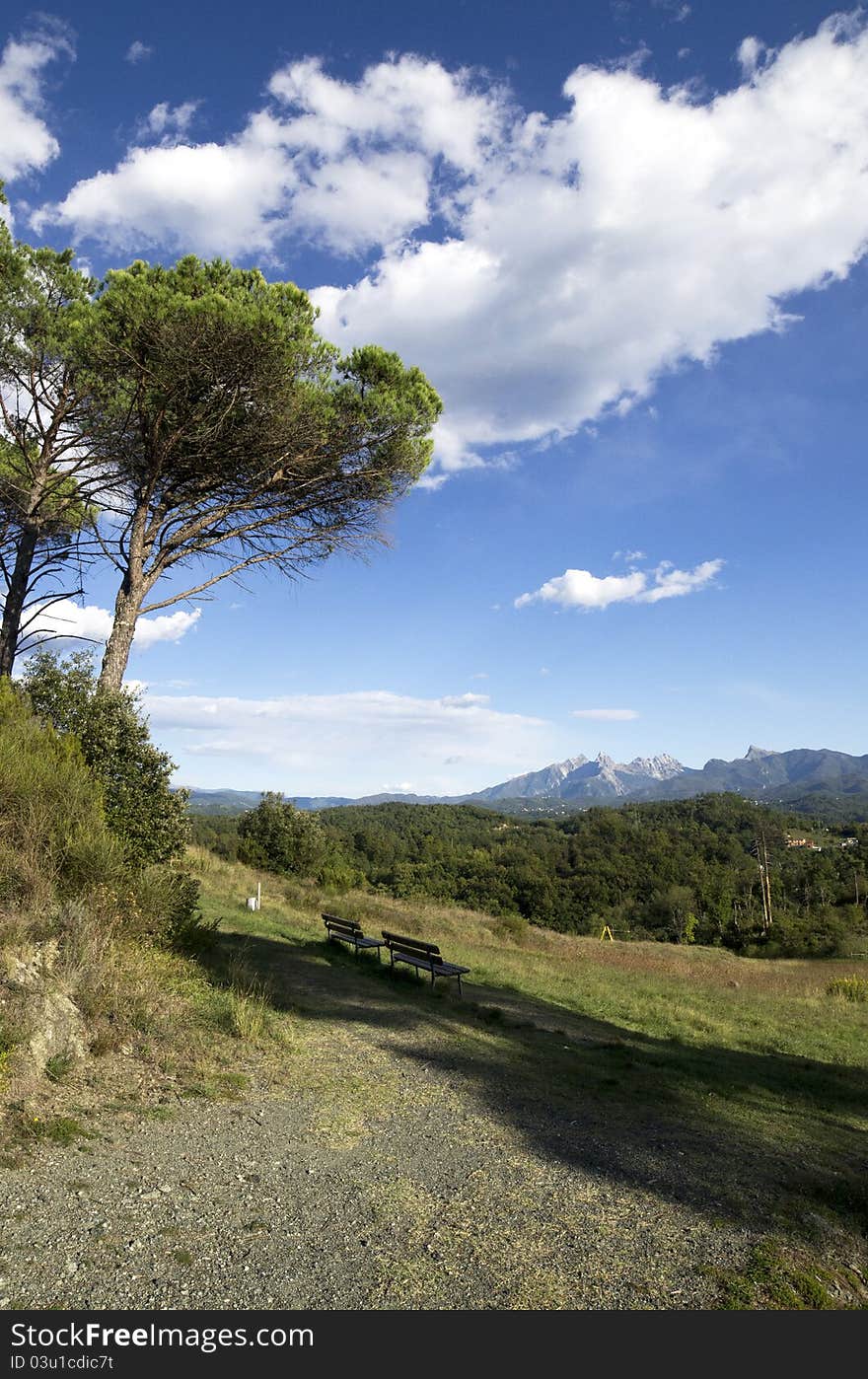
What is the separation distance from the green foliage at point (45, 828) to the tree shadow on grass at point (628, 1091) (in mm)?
2403

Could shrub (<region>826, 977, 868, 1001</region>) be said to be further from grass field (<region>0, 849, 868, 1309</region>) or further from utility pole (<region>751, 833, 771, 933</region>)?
utility pole (<region>751, 833, 771, 933</region>)

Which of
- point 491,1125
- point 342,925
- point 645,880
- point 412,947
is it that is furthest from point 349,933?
point 645,880

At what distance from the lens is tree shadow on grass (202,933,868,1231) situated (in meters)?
4.82

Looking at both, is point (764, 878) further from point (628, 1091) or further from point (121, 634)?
point (121, 634)

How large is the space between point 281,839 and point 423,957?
20688mm

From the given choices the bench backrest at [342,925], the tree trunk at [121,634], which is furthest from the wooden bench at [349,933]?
the tree trunk at [121,634]

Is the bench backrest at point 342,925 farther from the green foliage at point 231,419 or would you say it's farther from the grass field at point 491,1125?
the green foliage at point 231,419

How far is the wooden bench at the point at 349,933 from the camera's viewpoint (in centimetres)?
1272

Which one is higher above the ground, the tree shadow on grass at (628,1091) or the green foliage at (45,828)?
the green foliage at (45,828)

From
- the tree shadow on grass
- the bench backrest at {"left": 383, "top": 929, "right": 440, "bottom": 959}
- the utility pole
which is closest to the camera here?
the tree shadow on grass

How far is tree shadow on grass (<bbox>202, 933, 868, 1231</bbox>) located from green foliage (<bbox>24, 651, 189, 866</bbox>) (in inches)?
71.8

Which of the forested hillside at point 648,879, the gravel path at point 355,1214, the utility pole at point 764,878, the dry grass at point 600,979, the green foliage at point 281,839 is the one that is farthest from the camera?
the utility pole at point 764,878

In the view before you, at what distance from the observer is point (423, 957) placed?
446 inches

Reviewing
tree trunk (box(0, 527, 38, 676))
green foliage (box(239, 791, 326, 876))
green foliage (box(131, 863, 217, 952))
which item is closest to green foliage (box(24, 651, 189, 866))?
green foliage (box(131, 863, 217, 952))
